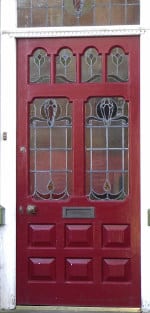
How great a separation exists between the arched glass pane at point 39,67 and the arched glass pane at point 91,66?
0.37 meters

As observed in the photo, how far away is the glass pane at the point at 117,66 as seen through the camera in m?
6.81

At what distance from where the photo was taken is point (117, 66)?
685cm

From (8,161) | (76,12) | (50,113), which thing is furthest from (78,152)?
(76,12)

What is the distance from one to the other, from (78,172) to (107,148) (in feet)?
1.20

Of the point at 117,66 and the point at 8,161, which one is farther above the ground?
the point at 117,66

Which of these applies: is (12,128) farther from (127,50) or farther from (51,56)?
(127,50)

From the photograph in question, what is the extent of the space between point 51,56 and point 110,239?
74.1 inches

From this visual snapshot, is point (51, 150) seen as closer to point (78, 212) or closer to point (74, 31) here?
point (78, 212)

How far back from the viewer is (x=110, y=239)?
6785 mm

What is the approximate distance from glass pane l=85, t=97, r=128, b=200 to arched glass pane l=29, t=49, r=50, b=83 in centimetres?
53

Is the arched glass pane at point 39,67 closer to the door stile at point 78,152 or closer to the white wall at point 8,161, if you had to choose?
the white wall at point 8,161
